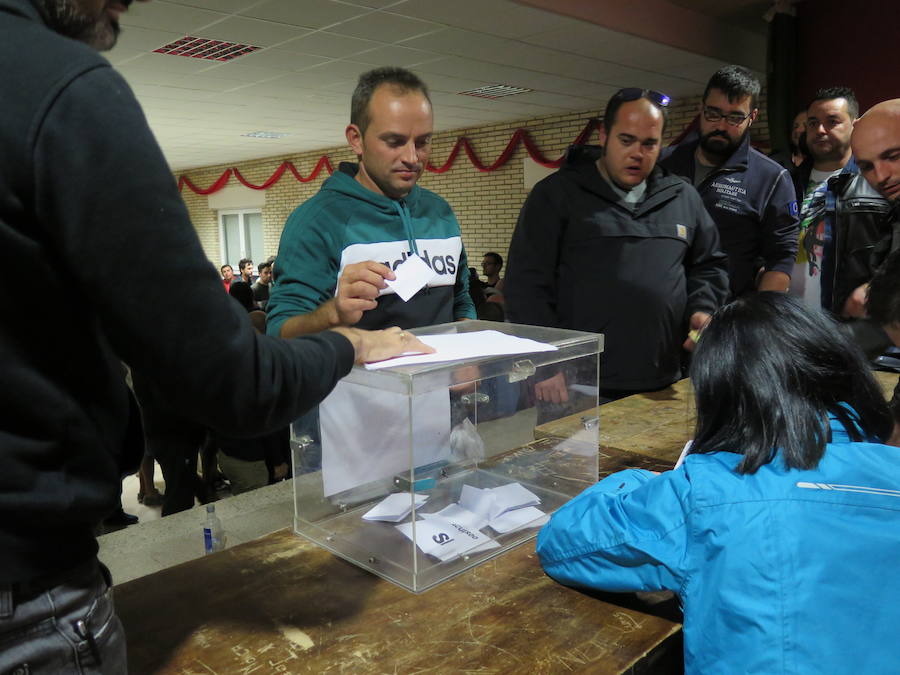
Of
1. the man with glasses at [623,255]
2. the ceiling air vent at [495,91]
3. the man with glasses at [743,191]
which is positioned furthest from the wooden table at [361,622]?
the ceiling air vent at [495,91]

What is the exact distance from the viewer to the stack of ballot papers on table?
1177 mm

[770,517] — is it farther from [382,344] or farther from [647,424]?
[647,424]

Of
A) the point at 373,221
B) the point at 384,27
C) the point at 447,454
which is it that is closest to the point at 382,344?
the point at 447,454

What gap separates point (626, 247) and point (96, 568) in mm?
1970

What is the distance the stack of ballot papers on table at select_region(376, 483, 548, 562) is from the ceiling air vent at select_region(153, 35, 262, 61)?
5563mm

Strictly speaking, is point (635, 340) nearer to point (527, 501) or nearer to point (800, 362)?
point (527, 501)

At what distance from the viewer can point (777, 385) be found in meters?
1.02

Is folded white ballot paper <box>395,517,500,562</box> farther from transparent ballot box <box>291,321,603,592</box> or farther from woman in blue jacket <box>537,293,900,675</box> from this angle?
woman in blue jacket <box>537,293,900,675</box>

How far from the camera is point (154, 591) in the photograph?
3.65ft

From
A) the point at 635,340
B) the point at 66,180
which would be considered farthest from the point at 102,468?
the point at 635,340

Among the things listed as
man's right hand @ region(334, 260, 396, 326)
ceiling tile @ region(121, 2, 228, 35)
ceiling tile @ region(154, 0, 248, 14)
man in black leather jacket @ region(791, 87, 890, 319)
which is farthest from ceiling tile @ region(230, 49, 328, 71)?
man's right hand @ region(334, 260, 396, 326)

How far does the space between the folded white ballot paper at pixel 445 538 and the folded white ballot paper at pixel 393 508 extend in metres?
0.02

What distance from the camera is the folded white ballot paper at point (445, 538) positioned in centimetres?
116

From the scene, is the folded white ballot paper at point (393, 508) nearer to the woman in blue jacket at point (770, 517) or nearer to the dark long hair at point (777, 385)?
the woman in blue jacket at point (770, 517)
